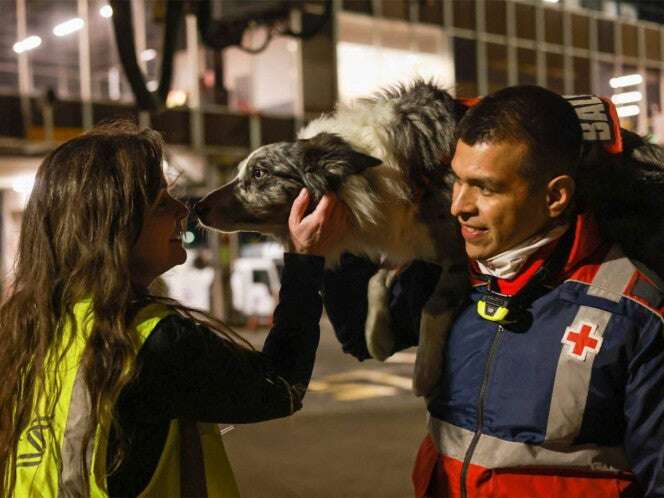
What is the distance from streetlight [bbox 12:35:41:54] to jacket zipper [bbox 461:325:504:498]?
18.4m

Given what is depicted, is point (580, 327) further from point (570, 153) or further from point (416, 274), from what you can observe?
point (416, 274)

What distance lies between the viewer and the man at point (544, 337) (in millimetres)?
1834

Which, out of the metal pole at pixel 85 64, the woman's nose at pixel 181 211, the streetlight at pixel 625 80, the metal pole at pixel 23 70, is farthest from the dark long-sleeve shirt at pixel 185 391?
the streetlight at pixel 625 80

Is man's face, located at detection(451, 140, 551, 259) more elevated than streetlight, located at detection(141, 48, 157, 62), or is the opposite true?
streetlight, located at detection(141, 48, 157, 62)

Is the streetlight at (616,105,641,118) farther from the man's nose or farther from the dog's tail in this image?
the man's nose

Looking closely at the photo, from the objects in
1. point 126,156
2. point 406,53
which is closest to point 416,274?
point 126,156

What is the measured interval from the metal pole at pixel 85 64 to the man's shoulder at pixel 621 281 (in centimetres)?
1822

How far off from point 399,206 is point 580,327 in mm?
1180

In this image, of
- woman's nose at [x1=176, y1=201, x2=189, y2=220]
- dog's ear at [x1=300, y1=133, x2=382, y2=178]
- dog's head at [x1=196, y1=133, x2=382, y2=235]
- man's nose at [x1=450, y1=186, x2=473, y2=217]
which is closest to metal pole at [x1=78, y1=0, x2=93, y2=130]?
dog's head at [x1=196, y1=133, x2=382, y2=235]

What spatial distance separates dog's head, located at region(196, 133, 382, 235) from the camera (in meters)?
3.02

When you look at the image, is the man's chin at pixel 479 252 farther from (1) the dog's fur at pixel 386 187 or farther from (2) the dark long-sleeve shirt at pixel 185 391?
(2) the dark long-sleeve shirt at pixel 185 391

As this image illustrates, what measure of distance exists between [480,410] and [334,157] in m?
1.32

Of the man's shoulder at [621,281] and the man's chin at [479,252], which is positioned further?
the man's chin at [479,252]

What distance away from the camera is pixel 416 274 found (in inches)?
112
